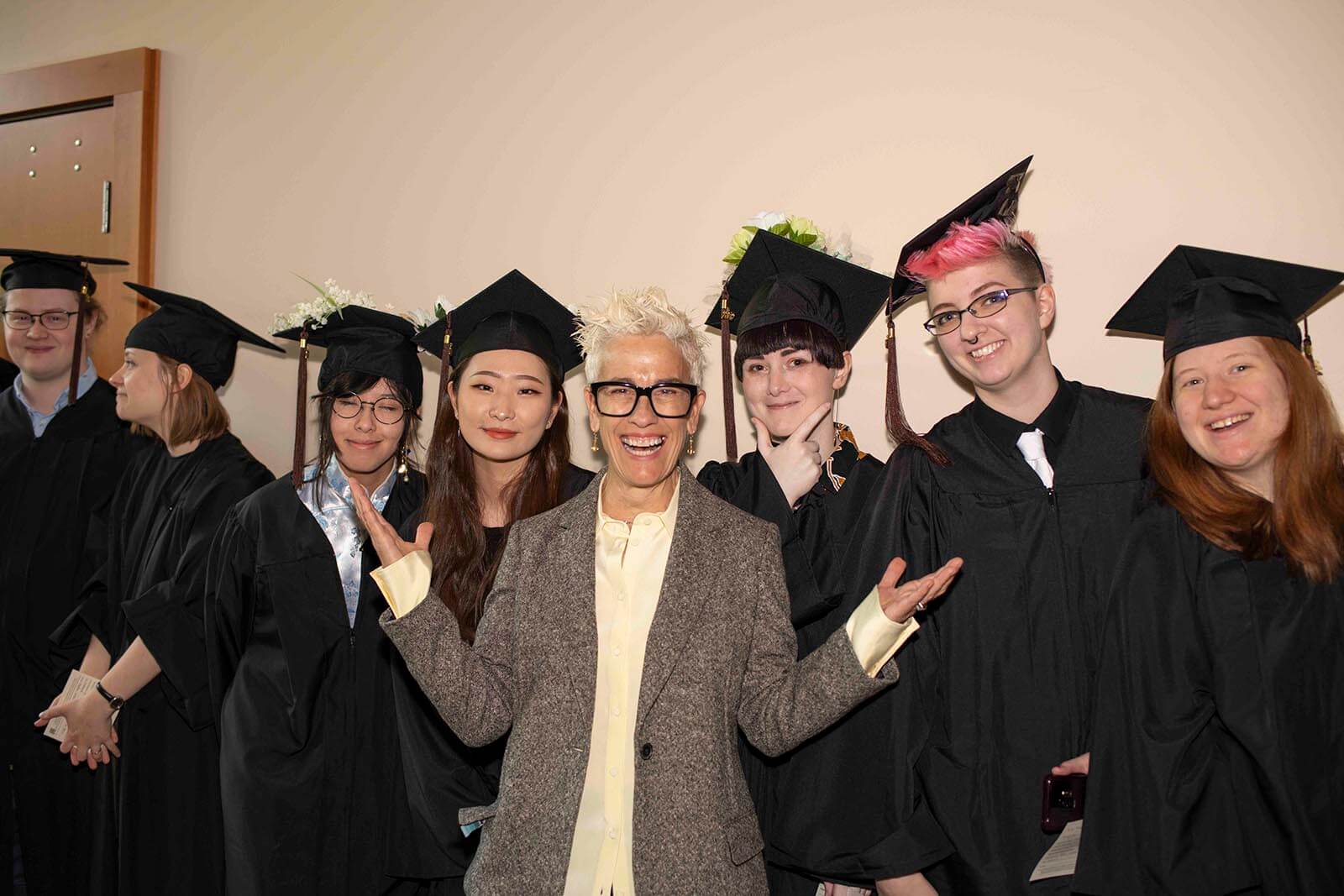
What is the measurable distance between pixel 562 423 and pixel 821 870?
4.54ft

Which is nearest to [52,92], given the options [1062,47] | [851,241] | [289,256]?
[289,256]

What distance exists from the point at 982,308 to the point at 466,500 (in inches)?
58.3

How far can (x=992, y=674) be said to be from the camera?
7.56 feet

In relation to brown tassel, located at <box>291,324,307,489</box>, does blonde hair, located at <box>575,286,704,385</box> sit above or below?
above

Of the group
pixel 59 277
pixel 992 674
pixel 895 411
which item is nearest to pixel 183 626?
pixel 59 277

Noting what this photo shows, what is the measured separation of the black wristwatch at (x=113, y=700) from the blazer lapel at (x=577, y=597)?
2.15 m

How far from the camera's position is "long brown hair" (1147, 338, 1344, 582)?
6.46 ft

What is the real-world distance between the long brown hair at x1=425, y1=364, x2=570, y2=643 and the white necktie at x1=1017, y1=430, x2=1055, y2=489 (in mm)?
1257

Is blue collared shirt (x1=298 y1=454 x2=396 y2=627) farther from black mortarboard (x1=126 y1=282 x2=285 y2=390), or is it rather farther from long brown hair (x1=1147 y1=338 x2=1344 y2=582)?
long brown hair (x1=1147 y1=338 x2=1344 y2=582)

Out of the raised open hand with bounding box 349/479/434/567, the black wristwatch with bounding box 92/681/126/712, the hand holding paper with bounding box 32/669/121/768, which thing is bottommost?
the hand holding paper with bounding box 32/669/121/768

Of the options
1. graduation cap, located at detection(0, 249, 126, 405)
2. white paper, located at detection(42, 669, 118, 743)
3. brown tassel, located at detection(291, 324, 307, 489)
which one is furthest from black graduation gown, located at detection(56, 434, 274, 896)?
graduation cap, located at detection(0, 249, 126, 405)

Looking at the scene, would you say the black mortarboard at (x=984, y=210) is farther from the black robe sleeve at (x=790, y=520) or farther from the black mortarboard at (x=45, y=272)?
the black mortarboard at (x=45, y=272)

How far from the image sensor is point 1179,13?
281 centimetres

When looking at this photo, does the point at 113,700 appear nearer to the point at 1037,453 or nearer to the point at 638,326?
the point at 638,326
